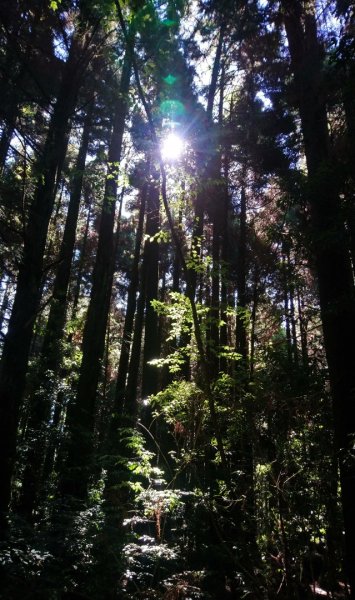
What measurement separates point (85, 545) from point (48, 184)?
500 centimetres

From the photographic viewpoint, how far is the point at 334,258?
7512 millimetres

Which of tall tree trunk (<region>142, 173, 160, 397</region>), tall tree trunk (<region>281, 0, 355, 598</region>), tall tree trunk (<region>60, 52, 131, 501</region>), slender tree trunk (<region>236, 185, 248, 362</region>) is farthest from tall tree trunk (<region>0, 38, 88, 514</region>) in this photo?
slender tree trunk (<region>236, 185, 248, 362</region>)

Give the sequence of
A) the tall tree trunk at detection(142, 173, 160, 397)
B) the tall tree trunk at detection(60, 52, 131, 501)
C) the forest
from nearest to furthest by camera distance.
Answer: the forest → the tall tree trunk at detection(60, 52, 131, 501) → the tall tree trunk at detection(142, 173, 160, 397)

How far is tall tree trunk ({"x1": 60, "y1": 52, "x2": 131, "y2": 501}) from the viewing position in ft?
25.8

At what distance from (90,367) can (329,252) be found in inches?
217

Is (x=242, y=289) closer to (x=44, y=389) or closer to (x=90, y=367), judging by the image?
(x=90, y=367)

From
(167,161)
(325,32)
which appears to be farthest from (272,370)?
(325,32)

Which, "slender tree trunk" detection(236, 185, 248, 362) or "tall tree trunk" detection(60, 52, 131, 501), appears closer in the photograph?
"tall tree trunk" detection(60, 52, 131, 501)

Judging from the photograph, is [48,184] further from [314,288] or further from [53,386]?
[314,288]

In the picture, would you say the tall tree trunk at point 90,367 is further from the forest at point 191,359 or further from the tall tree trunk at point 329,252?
the tall tree trunk at point 329,252

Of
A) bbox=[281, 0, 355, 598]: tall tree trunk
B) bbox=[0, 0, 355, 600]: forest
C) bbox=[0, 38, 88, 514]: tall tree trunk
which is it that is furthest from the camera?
bbox=[281, 0, 355, 598]: tall tree trunk

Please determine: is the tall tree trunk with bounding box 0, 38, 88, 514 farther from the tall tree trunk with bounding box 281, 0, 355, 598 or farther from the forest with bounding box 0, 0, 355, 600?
the tall tree trunk with bounding box 281, 0, 355, 598

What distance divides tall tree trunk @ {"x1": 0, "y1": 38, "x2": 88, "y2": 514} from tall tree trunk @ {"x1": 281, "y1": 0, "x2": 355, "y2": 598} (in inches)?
153

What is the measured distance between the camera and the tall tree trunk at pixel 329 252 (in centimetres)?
587
